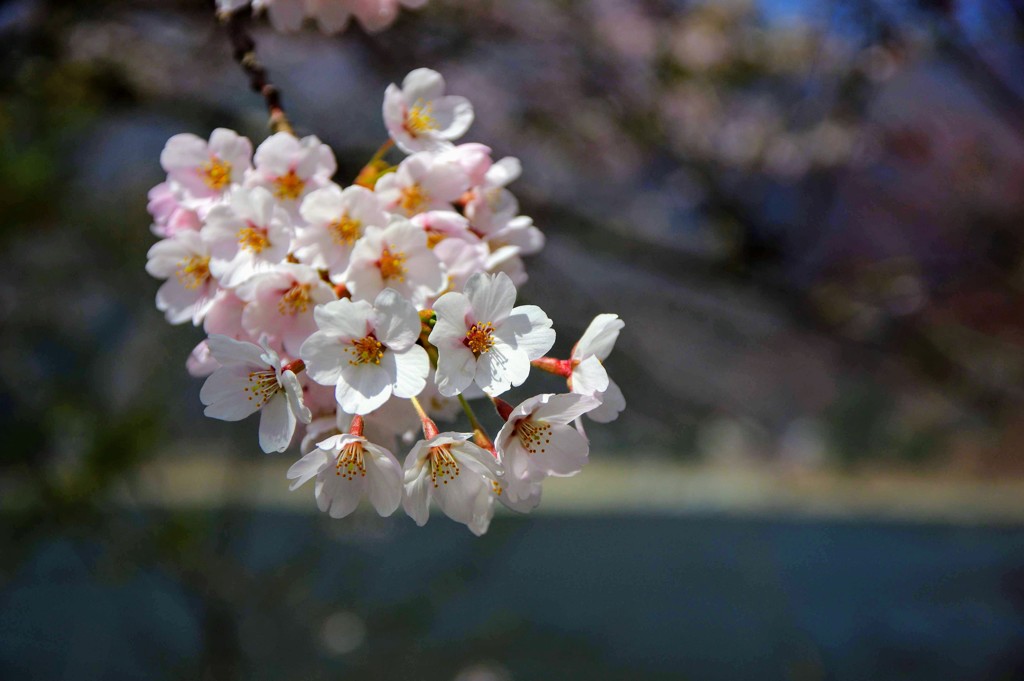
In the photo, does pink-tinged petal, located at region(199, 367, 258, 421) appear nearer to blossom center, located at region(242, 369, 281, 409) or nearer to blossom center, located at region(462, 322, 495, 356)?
blossom center, located at region(242, 369, 281, 409)

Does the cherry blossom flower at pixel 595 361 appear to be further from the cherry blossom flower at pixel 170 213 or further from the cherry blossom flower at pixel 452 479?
the cherry blossom flower at pixel 170 213

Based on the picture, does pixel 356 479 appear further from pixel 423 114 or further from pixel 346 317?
pixel 423 114

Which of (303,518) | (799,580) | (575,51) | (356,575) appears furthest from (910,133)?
(303,518)

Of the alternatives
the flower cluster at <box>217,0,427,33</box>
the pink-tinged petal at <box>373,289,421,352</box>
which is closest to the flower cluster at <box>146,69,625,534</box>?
Result: the pink-tinged petal at <box>373,289,421,352</box>

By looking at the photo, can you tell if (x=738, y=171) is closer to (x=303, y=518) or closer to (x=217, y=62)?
(x=217, y=62)

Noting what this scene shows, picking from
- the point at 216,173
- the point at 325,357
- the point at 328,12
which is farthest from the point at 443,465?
the point at 328,12

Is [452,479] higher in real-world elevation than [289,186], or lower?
lower

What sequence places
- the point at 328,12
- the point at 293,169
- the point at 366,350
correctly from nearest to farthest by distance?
the point at 366,350 < the point at 293,169 < the point at 328,12
